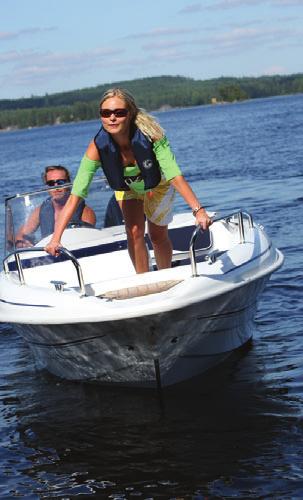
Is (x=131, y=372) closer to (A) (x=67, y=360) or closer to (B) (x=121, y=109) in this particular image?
(A) (x=67, y=360)

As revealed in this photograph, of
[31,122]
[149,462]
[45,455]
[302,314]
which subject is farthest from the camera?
[31,122]

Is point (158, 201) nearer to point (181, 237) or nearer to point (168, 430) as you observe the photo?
point (181, 237)

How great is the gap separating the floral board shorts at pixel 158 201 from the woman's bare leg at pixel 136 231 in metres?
0.07

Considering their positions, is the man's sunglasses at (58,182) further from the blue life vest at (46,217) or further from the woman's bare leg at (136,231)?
the woman's bare leg at (136,231)

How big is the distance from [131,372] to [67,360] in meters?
0.55

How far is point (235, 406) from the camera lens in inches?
270

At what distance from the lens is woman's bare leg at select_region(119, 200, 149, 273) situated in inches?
274

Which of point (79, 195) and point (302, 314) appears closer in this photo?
point (79, 195)

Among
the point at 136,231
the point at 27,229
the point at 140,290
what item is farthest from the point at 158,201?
the point at 27,229

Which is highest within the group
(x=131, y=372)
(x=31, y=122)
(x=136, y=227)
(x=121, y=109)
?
(x=121, y=109)

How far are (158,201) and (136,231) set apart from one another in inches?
15.0

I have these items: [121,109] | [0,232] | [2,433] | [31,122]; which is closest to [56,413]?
[2,433]

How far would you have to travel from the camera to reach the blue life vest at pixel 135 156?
621 cm

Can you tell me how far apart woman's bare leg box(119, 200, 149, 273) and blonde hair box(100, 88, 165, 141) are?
0.81m
